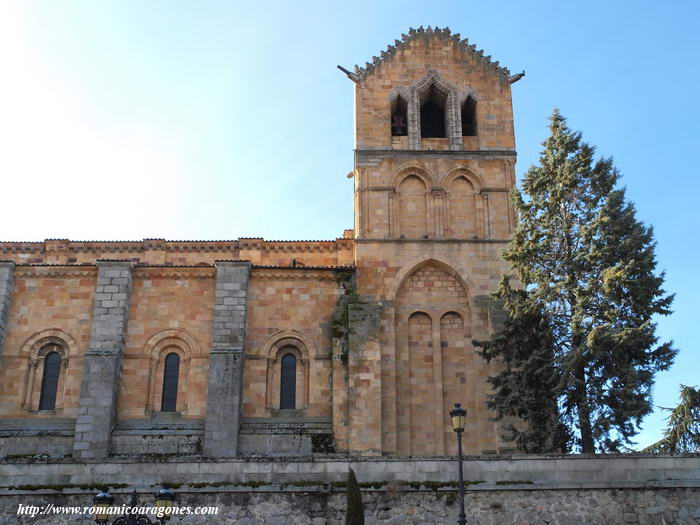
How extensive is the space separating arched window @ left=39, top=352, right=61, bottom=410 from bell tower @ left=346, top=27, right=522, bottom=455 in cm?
1035

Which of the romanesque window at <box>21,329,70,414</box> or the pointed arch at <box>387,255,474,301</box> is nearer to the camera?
the romanesque window at <box>21,329,70,414</box>

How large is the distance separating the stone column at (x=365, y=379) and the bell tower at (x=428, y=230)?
0.12 feet

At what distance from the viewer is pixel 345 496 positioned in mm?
20656

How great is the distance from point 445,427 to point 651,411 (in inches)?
302

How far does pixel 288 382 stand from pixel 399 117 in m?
11.6

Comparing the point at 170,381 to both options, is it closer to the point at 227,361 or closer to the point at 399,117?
the point at 227,361

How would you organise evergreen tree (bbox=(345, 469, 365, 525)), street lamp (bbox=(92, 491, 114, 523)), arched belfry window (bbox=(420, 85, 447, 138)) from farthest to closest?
Answer: arched belfry window (bbox=(420, 85, 447, 138)) < evergreen tree (bbox=(345, 469, 365, 525)) < street lamp (bbox=(92, 491, 114, 523))

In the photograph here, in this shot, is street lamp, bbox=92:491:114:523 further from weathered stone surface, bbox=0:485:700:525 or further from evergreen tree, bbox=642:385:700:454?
evergreen tree, bbox=642:385:700:454

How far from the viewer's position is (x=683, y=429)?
28156mm

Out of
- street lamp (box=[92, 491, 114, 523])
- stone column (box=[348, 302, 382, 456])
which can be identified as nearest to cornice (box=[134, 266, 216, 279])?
stone column (box=[348, 302, 382, 456])

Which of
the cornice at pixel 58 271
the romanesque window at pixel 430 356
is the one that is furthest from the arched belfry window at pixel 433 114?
the cornice at pixel 58 271

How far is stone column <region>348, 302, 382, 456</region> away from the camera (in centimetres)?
2733

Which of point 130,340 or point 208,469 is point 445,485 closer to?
point 208,469

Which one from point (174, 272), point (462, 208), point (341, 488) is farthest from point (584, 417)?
point (174, 272)
